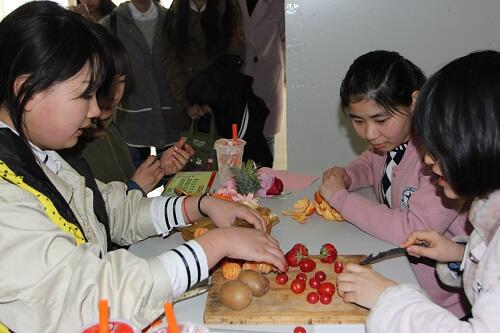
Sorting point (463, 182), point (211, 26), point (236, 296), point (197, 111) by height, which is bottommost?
point (197, 111)

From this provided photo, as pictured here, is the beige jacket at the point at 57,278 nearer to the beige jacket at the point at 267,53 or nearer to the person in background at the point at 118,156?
the person in background at the point at 118,156

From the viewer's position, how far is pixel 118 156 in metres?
2.14

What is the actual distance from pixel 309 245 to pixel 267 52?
2.09 m

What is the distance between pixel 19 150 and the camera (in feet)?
3.55

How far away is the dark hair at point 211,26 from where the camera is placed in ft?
9.98

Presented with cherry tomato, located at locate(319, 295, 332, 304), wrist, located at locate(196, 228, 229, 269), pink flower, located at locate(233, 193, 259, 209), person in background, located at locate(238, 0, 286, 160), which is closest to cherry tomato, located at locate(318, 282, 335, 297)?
cherry tomato, located at locate(319, 295, 332, 304)

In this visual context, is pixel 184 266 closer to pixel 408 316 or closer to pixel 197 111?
pixel 408 316

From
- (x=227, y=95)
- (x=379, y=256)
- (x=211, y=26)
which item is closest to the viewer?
(x=379, y=256)

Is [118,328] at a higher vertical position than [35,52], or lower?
lower

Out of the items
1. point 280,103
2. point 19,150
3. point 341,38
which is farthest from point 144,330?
point 280,103

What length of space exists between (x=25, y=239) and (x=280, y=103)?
260cm

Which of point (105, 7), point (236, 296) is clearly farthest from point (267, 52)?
point (236, 296)

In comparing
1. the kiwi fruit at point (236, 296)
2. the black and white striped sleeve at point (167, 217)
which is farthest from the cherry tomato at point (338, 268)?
the black and white striped sleeve at point (167, 217)

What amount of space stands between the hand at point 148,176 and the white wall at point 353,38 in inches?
47.1
